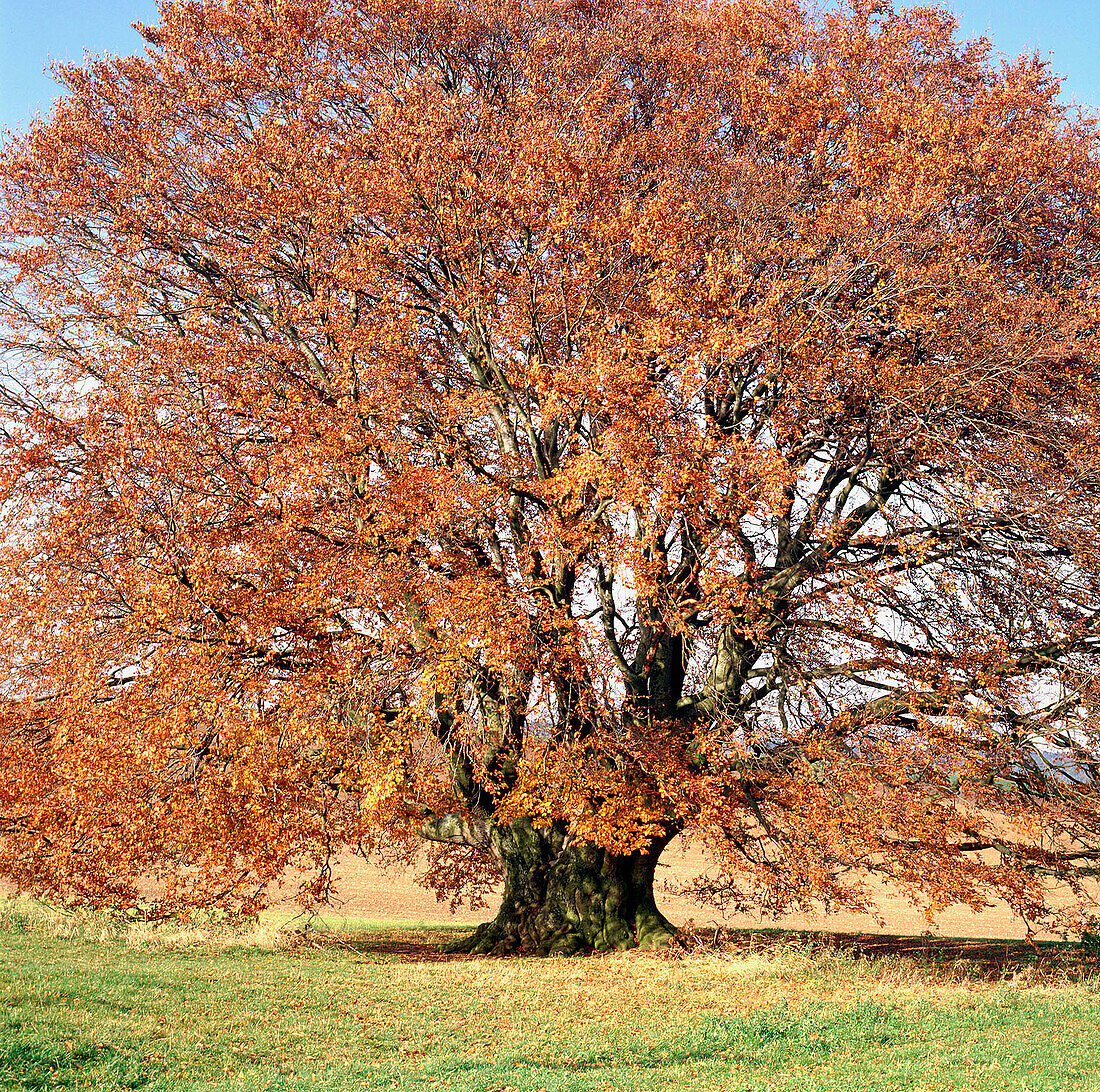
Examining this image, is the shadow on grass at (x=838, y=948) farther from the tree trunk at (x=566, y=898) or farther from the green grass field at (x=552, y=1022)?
the tree trunk at (x=566, y=898)

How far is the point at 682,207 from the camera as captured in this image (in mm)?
13211

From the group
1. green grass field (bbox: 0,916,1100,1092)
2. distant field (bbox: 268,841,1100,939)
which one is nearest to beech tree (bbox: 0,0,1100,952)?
green grass field (bbox: 0,916,1100,1092)

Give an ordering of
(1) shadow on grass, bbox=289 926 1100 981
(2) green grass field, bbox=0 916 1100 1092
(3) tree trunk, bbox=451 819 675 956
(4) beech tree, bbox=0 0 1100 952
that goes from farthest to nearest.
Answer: (3) tree trunk, bbox=451 819 675 956 → (1) shadow on grass, bbox=289 926 1100 981 → (4) beech tree, bbox=0 0 1100 952 → (2) green grass field, bbox=0 916 1100 1092

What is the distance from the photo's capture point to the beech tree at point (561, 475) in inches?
474

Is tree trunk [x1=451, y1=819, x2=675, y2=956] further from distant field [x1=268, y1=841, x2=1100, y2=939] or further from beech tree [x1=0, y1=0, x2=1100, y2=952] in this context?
distant field [x1=268, y1=841, x2=1100, y2=939]

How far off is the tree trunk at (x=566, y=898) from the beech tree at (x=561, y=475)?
64 millimetres

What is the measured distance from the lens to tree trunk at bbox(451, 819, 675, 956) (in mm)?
14820

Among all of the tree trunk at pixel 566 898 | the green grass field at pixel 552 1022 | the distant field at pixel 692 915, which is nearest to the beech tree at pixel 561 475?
the tree trunk at pixel 566 898

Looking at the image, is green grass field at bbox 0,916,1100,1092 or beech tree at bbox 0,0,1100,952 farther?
beech tree at bbox 0,0,1100,952

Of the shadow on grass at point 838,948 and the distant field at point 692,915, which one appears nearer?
the shadow on grass at point 838,948

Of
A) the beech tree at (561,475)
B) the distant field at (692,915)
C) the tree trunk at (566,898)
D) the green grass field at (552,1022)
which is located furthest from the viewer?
the distant field at (692,915)

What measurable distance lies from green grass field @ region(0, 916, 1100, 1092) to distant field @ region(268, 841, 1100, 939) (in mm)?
9590

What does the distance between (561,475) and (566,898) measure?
6.82m

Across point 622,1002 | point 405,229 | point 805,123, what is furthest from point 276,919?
point 805,123
